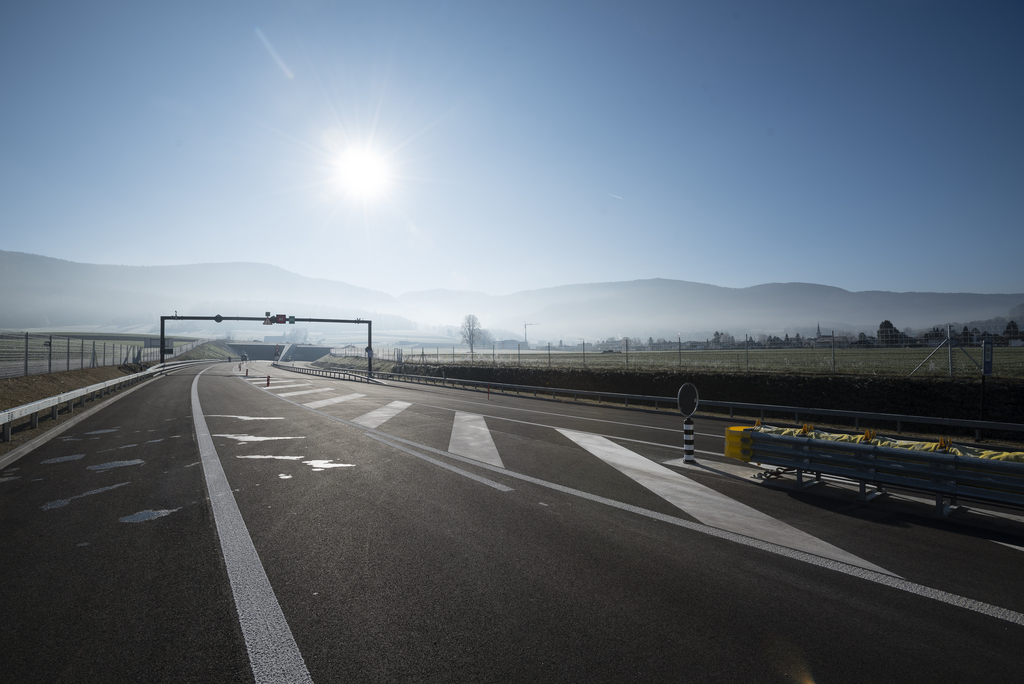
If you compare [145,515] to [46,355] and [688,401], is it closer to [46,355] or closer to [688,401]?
[688,401]

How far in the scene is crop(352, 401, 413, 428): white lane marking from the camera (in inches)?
549

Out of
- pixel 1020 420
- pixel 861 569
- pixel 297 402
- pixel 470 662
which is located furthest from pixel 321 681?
pixel 1020 420

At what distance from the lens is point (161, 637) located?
329cm

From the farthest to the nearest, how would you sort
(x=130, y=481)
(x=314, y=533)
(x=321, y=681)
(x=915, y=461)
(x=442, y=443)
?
(x=442, y=443)
(x=130, y=481)
(x=915, y=461)
(x=314, y=533)
(x=321, y=681)

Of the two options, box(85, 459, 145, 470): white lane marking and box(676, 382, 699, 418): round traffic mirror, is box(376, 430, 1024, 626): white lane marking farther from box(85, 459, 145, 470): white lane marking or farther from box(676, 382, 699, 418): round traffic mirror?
box(85, 459, 145, 470): white lane marking

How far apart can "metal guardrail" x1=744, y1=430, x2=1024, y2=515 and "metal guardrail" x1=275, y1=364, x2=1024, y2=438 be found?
719cm

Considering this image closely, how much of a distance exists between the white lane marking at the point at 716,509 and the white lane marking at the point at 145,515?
21.3 ft

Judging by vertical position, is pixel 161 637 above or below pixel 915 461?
below

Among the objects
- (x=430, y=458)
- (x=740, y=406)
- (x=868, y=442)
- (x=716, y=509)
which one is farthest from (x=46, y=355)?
(x=868, y=442)

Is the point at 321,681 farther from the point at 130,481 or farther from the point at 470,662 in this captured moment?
the point at 130,481

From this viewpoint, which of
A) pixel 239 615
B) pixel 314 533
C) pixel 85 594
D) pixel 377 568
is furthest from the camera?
pixel 314 533

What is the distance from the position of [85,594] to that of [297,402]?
16.8m

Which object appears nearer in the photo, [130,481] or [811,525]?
[811,525]

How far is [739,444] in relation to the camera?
7953mm
